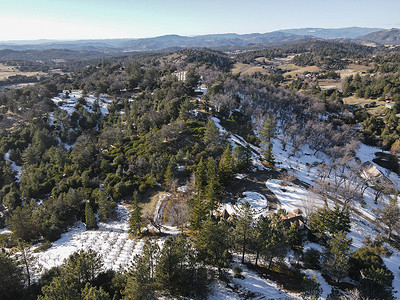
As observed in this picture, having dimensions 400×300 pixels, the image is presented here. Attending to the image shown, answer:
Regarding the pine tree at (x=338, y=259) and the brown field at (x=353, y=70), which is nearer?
the pine tree at (x=338, y=259)

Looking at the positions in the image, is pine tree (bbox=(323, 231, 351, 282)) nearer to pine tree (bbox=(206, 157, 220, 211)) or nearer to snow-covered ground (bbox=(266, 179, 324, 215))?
snow-covered ground (bbox=(266, 179, 324, 215))

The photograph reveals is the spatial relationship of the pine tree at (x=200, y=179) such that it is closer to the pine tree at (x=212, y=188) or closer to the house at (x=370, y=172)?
the pine tree at (x=212, y=188)

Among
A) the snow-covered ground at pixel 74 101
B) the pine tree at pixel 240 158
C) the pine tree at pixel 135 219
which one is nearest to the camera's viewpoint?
the pine tree at pixel 135 219

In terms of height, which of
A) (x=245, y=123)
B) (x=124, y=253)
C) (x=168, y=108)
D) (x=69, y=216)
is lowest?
(x=69, y=216)

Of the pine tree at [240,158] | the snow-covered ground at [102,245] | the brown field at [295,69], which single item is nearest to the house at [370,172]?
the pine tree at [240,158]

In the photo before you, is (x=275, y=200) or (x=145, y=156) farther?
(x=145, y=156)

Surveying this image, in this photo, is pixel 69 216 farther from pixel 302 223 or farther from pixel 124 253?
pixel 302 223

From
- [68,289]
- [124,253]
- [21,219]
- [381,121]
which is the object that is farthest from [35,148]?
[381,121]

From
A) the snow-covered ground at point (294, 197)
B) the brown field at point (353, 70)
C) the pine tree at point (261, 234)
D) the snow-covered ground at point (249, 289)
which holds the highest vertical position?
the brown field at point (353, 70)

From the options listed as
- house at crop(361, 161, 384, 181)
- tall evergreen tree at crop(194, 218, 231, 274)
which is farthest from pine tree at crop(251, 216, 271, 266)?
house at crop(361, 161, 384, 181)

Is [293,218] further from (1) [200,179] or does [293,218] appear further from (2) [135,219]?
(2) [135,219]

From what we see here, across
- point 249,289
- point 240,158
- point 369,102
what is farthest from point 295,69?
point 249,289
